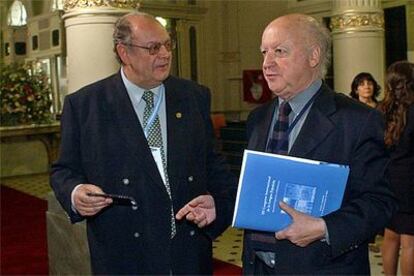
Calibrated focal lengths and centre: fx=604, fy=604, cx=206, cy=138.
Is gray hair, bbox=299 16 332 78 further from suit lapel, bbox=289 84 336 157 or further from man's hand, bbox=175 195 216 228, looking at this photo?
man's hand, bbox=175 195 216 228

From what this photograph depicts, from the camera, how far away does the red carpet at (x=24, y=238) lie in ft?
18.0

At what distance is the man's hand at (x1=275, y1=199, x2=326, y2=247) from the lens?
1.89 m

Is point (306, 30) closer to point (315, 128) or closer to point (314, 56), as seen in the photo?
point (314, 56)

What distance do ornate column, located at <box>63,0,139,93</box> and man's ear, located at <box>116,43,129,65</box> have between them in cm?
198

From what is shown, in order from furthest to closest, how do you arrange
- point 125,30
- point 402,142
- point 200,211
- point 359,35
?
point 359,35, point 402,142, point 125,30, point 200,211

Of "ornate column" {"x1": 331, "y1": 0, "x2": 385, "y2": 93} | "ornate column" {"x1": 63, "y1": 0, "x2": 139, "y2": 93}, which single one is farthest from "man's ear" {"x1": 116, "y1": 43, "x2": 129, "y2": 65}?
"ornate column" {"x1": 331, "y1": 0, "x2": 385, "y2": 93}

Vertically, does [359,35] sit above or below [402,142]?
above

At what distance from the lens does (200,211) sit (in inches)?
88.0

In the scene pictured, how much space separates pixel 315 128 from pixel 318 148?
0.07 m

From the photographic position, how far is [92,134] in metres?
2.35

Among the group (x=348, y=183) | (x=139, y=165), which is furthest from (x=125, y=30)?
(x=348, y=183)

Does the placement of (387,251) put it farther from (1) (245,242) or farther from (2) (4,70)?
(2) (4,70)

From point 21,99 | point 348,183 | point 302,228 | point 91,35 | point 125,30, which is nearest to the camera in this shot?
point 302,228

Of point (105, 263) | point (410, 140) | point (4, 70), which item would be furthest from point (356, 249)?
point (4, 70)
